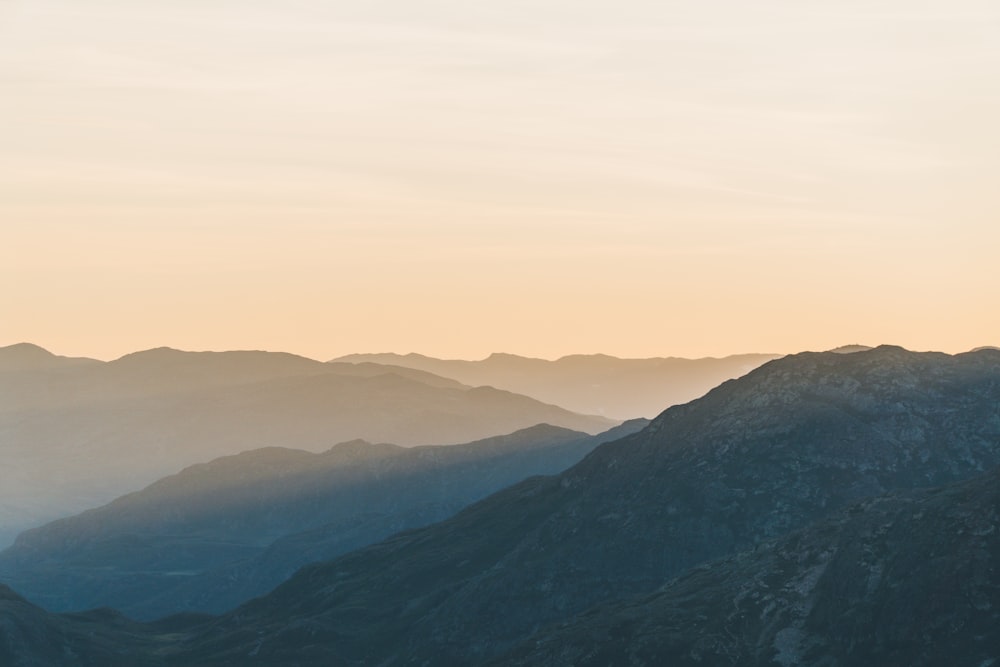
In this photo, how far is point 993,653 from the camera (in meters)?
197
